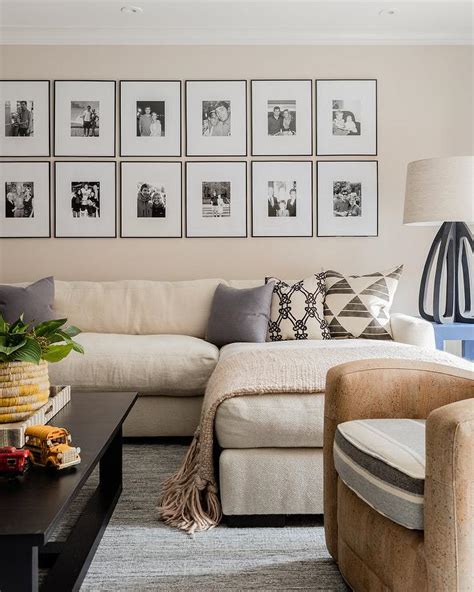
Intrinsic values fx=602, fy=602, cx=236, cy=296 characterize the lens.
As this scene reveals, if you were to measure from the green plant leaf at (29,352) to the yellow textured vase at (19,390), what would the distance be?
48 mm

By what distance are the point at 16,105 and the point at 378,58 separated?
2.58 m

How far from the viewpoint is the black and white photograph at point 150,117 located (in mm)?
4242

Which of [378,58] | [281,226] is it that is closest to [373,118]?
[378,58]

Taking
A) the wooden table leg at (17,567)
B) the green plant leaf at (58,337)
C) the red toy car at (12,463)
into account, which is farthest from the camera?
the green plant leaf at (58,337)

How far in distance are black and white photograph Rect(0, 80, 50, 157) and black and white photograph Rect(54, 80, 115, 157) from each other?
0.09 metres

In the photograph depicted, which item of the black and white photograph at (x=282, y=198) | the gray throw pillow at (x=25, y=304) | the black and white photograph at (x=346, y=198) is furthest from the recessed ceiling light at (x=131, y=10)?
the gray throw pillow at (x=25, y=304)

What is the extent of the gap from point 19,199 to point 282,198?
6.12ft

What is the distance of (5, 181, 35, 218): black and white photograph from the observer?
14.0 feet

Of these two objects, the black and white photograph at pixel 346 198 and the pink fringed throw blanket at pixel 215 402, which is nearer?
the pink fringed throw blanket at pixel 215 402

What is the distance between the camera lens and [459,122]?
14.0ft

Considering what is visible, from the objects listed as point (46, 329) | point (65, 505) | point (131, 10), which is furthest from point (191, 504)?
point (131, 10)

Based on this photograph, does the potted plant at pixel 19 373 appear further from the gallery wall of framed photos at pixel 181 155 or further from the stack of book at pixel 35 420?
the gallery wall of framed photos at pixel 181 155

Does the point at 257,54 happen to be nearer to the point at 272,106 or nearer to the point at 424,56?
the point at 272,106

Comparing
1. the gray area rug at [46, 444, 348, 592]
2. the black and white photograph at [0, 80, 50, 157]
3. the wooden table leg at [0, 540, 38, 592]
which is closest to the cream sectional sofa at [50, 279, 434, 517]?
the gray area rug at [46, 444, 348, 592]
